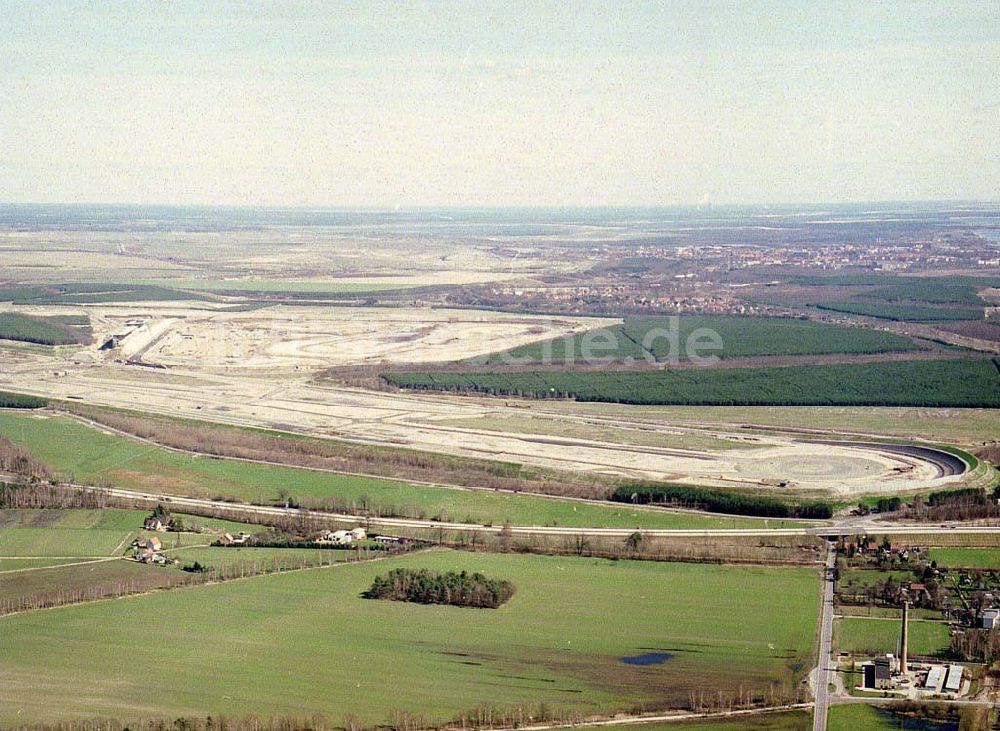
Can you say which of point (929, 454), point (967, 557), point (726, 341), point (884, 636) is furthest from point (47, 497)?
point (726, 341)

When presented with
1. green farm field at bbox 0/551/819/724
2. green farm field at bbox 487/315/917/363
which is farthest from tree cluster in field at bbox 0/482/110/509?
green farm field at bbox 487/315/917/363

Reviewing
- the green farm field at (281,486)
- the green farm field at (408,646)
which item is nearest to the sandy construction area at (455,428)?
the green farm field at (281,486)

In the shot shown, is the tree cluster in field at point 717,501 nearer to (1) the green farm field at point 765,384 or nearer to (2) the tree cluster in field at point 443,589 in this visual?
(2) the tree cluster in field at point 443,589

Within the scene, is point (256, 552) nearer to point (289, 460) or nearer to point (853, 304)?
point (289, 460)

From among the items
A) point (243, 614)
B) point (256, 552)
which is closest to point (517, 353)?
point (256, 552)

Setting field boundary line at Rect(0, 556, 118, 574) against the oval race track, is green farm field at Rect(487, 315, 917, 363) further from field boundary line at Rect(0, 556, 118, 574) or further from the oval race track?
field boundary line at Rect(0, 556, 118, 574)

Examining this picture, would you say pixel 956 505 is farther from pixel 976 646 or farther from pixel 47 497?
pixel 47 497
